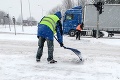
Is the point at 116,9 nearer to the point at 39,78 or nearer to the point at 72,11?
the point at 72,11

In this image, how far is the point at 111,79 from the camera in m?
6.58

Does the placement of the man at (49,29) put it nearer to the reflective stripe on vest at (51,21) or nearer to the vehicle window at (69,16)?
the reflective stripe on vest at (51,21)

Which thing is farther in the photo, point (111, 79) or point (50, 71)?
point (50, 71)

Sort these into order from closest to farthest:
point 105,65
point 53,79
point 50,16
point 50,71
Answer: point 53,79, point 50,71, point 105,65, point 50,16

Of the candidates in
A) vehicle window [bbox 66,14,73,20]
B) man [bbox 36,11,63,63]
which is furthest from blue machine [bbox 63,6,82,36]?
man [bbox 36,11,63,63]

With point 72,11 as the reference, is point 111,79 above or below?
below

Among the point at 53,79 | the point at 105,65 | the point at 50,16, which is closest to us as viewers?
the point at 53,79

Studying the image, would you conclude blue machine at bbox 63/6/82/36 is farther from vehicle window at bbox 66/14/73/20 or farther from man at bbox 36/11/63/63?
man at bbox 36/11/63/63

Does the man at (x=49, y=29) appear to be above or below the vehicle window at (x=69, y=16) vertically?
below

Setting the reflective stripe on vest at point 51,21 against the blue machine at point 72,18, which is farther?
the blue machine at point 72,18

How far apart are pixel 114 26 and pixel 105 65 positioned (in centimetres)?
2290

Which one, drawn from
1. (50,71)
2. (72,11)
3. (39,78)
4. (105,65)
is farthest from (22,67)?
(72,11)

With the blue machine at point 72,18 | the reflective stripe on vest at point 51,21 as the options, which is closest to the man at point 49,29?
the reflective stripe on vest at point 51,21

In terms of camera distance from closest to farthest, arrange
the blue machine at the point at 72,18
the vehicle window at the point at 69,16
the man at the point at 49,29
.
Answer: the man at the point at 49,29
the blue machine at the point at 72,18
the vehicle window at the point at 69,16
